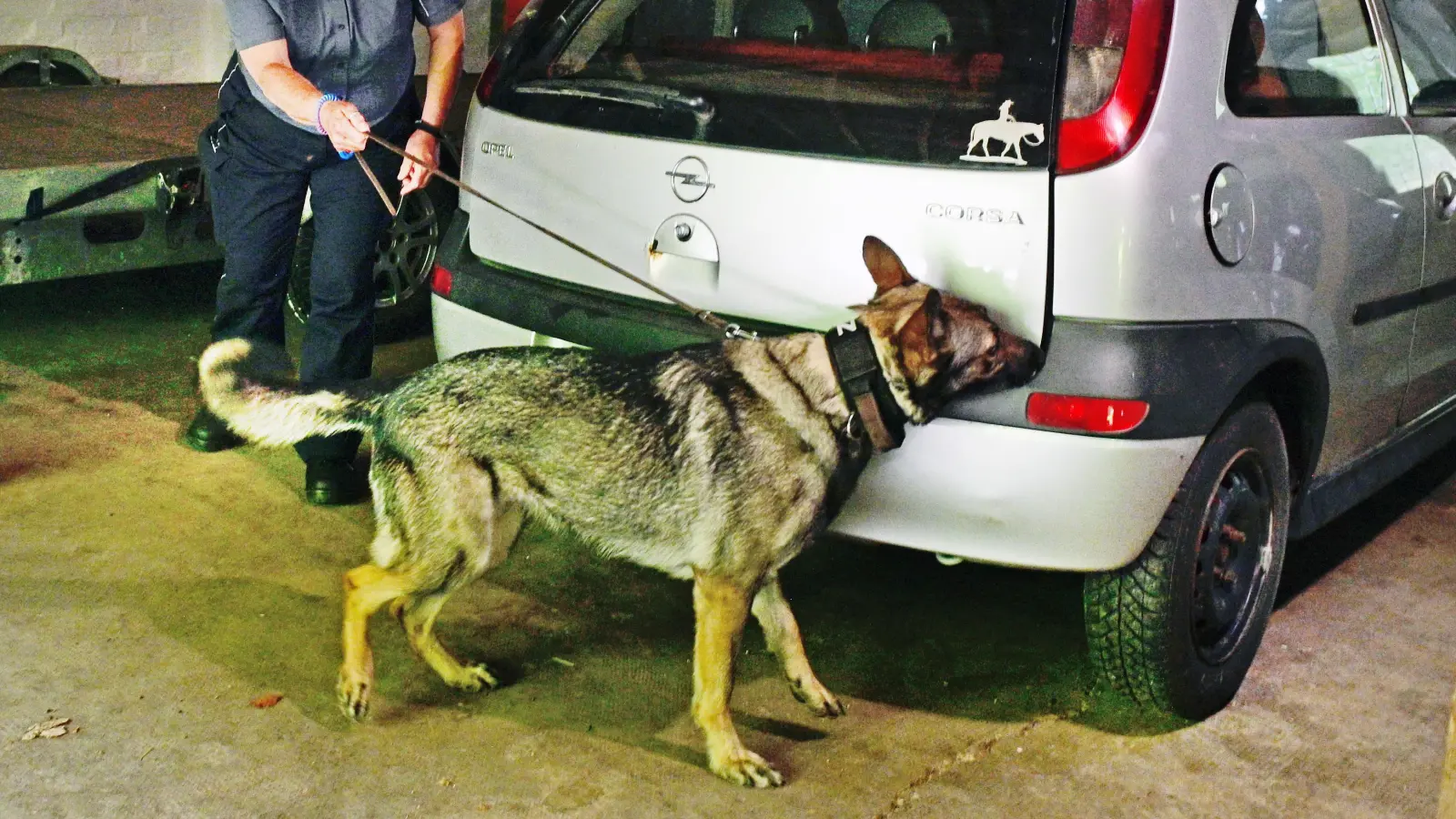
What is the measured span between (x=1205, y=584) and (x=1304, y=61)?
1.27 meters

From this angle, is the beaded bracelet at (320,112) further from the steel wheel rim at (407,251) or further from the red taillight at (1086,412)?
the steel wheel rim at (407,251)

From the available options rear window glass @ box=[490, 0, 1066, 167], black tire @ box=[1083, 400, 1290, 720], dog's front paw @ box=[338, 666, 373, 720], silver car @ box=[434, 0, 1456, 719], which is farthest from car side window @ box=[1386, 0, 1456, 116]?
dog's front paw @ box=[338, 666, 373, 720]

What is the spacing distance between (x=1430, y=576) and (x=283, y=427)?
339cm

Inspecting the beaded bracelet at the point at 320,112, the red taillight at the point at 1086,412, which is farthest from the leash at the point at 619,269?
the red taillight at the point at 1086,412

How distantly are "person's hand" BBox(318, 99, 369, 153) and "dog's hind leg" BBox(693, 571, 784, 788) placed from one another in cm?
141

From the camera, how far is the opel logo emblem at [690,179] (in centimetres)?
323

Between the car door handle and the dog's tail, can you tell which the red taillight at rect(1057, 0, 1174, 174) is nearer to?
the car door handle

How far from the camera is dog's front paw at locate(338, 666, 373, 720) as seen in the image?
10.5ft

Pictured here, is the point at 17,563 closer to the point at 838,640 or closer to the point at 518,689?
the point at 518,689

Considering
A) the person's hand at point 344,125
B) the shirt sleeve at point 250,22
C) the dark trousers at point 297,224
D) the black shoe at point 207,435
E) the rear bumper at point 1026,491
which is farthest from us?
the black shoe at point 207,435

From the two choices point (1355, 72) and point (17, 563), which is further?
point (17, 563)

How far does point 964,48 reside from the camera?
10.3ft

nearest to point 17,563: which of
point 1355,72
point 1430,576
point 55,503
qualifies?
point 55,503

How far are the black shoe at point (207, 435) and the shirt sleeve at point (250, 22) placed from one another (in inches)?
59.7
